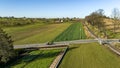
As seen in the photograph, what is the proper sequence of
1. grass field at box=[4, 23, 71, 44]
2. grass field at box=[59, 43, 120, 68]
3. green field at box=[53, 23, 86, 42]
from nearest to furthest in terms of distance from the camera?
grass field at box=[59, 43, 120, 68] < green field at box=[53, 23, 86, 42] < grass field at box=[4, 23, 71, 44]

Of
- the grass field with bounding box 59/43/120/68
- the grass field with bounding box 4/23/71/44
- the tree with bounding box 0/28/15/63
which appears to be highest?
the tree with bounding box 0/28/15/63

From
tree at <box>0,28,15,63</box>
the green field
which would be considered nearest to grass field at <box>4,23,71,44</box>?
the green field

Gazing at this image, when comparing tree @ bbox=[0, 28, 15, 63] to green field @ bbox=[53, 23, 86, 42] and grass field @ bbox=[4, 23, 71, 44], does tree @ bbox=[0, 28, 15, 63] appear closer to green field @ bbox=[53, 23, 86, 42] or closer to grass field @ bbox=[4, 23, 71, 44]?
grass field @ bbox=[4, 23, 71, 44]

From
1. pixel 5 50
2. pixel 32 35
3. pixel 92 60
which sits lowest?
pixel 32 35

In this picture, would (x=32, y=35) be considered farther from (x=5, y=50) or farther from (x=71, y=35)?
(x=5, y=50)

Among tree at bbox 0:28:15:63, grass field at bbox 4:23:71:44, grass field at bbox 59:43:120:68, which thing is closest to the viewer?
grass field at bbox 59:43:120:68

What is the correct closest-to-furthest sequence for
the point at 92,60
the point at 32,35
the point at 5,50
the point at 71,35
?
the point at 5,50 < the point at 92,60 < the point at 71,35 < the point at 32,35

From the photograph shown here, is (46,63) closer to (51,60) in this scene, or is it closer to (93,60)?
(51,60)

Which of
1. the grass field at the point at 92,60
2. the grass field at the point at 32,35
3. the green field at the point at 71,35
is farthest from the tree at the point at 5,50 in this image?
the green field at the point at 71,35

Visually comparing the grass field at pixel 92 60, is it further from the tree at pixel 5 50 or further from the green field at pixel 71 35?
the green field at pixel 71 35

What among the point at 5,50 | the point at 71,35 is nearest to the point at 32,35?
the point at 71,35

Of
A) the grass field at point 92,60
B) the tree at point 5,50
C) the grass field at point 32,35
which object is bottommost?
the grass field at point 32,35

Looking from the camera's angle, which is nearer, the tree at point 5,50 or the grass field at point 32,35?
the tree at point 5,50
